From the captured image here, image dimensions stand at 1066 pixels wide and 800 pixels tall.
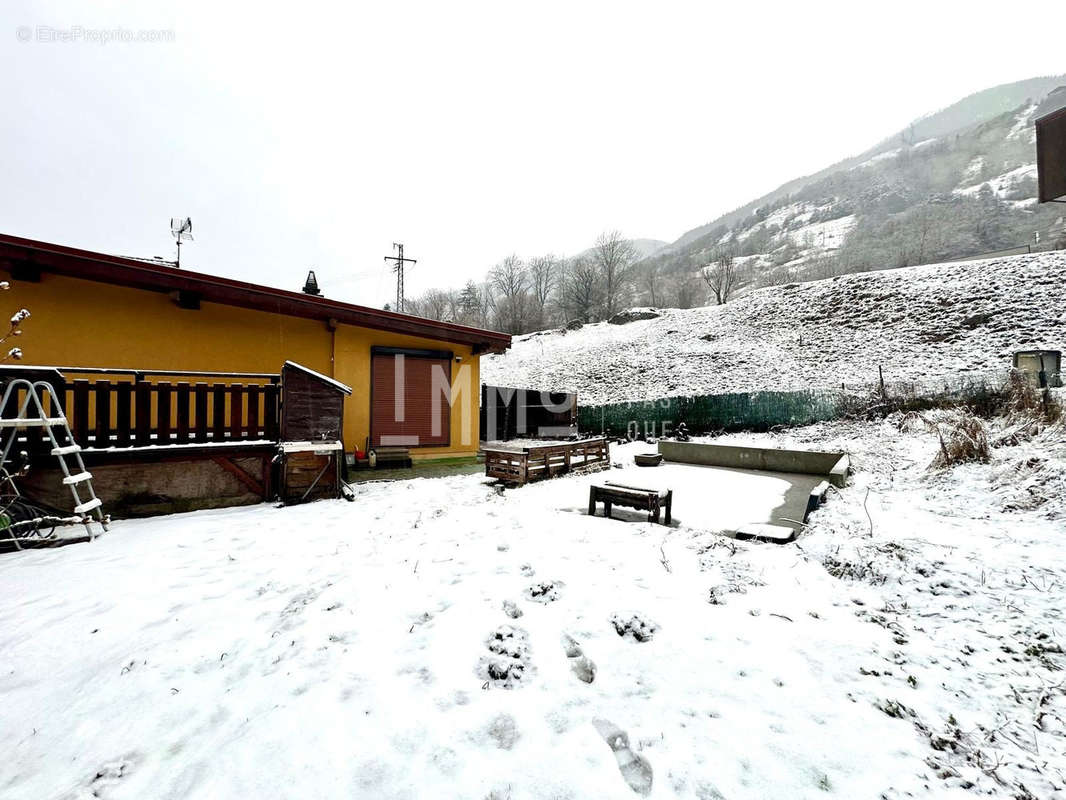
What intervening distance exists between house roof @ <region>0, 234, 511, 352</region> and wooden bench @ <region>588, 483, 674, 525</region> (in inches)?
237

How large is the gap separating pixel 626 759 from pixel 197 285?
29.6 ft

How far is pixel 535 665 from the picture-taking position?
2.60 meters

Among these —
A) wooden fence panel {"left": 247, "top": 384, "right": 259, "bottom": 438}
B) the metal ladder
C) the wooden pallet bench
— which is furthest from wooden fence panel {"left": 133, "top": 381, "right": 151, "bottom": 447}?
the wooden pallet bench

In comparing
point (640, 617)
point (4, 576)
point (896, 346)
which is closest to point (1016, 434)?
point (640, 617)

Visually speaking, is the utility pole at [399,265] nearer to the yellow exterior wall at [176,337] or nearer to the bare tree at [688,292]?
the yellow exterior wall at [176,337]

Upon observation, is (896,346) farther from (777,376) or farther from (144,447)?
(144,447)

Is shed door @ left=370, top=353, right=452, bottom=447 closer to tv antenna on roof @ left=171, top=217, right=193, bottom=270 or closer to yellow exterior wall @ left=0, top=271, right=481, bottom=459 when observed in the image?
yellow exterior wall @ left=0, top=271, right=481, bottom=459

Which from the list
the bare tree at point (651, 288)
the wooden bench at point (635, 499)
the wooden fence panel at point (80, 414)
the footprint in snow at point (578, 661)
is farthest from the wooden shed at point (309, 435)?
the bare tree at point (651, 288)

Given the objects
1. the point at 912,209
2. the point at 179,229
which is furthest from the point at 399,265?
the point at 912,209

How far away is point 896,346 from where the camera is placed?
20.4m

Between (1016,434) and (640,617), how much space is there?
914 centimetres

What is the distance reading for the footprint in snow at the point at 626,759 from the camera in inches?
71.8

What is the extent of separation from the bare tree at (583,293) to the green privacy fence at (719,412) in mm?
31033

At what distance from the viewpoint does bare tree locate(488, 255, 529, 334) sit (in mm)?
52250
